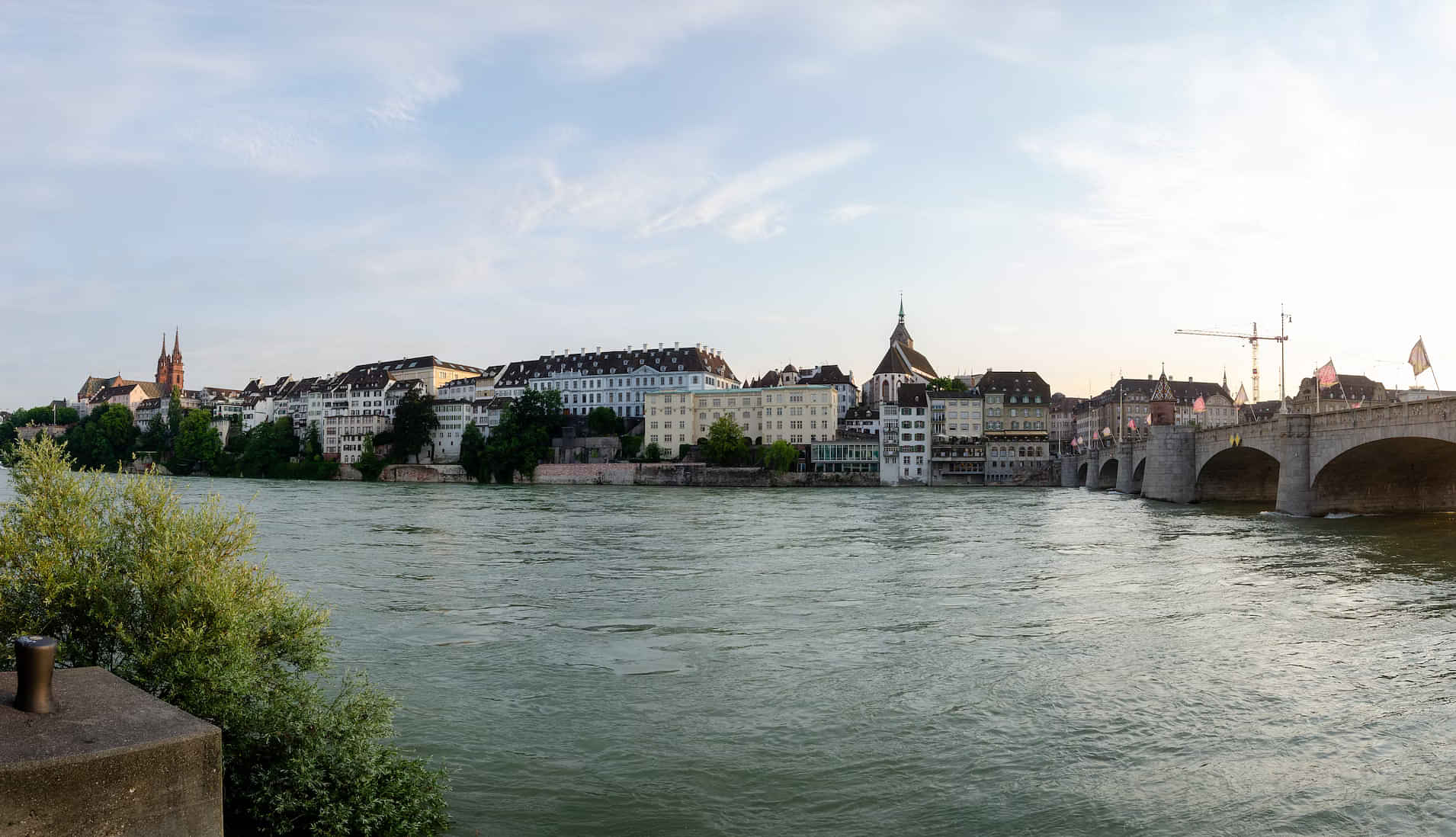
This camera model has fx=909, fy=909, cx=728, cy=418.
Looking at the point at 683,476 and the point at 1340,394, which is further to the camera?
the point at 1340,394

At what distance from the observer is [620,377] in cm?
12975

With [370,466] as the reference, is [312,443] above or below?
above

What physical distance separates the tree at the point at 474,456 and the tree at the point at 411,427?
749 cm

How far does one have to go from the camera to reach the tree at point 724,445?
103 meters

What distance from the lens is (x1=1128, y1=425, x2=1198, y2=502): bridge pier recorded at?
54469 millimetres

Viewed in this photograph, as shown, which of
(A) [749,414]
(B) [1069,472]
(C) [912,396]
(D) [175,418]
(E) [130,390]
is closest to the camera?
(B) [1069,472]

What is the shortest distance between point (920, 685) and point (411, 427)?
11379 centimetres

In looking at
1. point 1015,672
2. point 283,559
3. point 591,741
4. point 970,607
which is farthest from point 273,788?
point 283,559

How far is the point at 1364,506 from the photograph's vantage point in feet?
134

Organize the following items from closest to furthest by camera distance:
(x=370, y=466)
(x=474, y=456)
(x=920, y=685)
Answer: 1. (x=920, y=685)
2. (x=474, y=456)
3. (x=370, y=466)

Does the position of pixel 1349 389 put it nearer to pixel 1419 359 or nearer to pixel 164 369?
pixel 1419 359

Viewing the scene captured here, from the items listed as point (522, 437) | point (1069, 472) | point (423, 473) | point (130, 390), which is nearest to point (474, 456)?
point (522, 437)

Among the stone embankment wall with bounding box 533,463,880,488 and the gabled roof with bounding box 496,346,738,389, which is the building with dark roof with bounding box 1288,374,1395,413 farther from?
the gabled roof with bounding box 496,346,738,389

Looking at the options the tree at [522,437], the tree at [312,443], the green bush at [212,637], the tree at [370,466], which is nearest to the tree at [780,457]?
the tree at [522,437]
